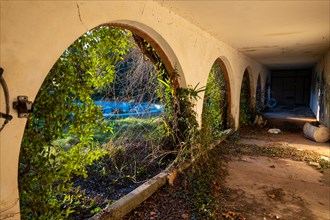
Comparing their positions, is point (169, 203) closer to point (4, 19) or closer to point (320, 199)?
point (320, 199)

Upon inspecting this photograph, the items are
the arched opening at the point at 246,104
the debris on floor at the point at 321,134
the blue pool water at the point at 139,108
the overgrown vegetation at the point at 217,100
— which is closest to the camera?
the blue pool water at the point at 139,108

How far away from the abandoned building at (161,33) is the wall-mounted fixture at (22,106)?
Result: 19 millimetres

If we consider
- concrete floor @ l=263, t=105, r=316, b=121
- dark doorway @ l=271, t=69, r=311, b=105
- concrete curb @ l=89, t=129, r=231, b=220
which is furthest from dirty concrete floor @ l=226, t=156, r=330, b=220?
dark doorway @ l=271, t=69, r=311, b=105

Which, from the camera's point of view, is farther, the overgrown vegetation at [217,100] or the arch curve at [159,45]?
the overgrown vegetation at [217,100]

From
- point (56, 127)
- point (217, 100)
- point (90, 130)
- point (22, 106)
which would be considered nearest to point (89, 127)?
point (90, 130)

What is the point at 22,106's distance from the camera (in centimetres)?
164

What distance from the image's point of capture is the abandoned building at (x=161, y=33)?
1612mm

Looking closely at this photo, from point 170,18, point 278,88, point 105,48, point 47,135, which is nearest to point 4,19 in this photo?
point 47,135

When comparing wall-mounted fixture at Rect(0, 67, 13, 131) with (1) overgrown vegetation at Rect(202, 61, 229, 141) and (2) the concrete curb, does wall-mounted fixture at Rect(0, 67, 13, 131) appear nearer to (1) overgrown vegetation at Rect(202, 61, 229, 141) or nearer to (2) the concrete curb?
(2) the concrete curb

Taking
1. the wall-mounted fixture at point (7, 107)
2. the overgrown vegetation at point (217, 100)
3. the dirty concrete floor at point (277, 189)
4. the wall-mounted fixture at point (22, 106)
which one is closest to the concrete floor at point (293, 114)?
the overgrown vegetation at point (217, 100)

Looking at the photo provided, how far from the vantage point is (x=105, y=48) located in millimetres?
2867

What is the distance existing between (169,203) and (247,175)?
6.22 ft

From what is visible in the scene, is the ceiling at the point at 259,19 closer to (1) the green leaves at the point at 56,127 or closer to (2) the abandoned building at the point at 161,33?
(2) the abandoned building at the point at 161,33

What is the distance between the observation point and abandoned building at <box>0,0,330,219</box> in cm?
161
